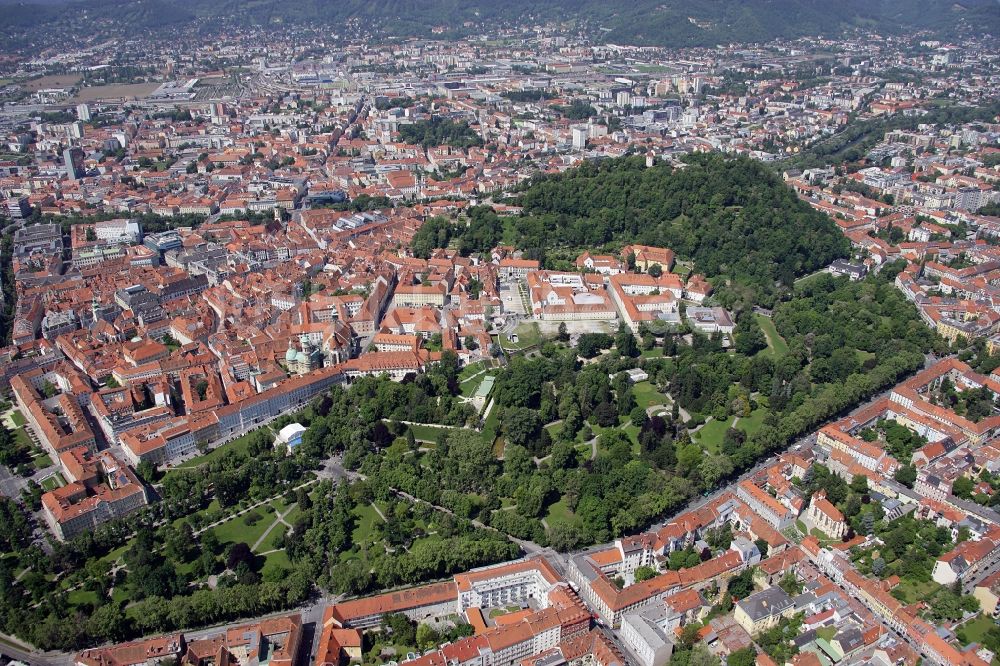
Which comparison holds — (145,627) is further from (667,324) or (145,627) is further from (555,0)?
A: (555,0)

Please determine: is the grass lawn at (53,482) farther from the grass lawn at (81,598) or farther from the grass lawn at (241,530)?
the grass lawn at (241,530)

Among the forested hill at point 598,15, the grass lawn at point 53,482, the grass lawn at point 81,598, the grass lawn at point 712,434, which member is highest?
the forested hill at point 598,15

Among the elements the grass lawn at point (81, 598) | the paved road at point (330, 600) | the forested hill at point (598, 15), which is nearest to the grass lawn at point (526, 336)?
the paved road at point (330, 600)

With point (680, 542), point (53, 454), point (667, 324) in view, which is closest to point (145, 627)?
point (53, 454)

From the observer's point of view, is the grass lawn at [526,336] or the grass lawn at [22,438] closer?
the grass lawn at [22,438]

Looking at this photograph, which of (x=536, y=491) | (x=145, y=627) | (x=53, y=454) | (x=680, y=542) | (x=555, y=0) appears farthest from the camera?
(x=555, y=0)

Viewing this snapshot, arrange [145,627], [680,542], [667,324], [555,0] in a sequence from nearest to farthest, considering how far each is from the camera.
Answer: [145,627]
[680,542]
[667,324]
[555,0]

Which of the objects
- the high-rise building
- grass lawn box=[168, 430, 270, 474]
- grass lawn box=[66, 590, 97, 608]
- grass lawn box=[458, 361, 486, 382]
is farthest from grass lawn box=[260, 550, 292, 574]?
the high-rise building

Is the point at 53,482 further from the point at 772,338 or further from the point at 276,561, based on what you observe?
the point at 772,338
